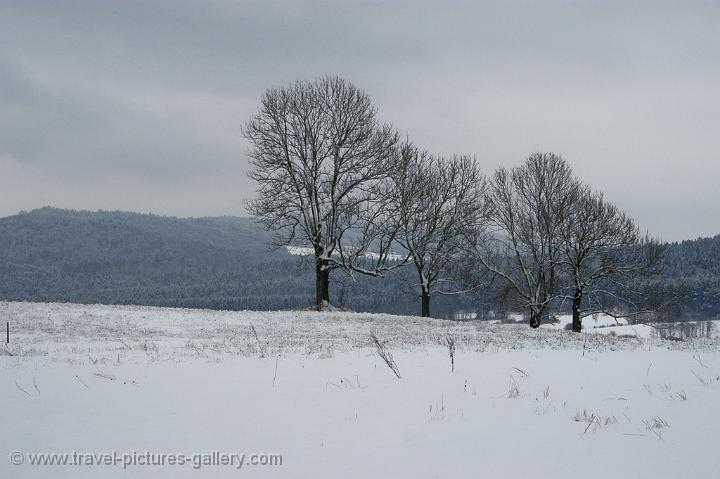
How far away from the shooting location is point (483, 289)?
40062 millimetres

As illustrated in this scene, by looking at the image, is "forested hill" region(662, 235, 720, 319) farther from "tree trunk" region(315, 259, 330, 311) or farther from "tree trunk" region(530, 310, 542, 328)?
"tree trunk" region(315, 259, 330, 311)

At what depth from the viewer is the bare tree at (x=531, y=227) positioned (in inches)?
1262

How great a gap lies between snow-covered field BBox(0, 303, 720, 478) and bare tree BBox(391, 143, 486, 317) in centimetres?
2011

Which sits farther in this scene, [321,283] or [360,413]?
[321,283]

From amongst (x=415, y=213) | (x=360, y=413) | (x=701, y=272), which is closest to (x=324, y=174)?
(x=415, y=213)

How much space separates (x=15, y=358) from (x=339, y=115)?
79.3 feet

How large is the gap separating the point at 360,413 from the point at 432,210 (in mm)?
27338

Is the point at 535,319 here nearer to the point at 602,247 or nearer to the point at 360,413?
the point at 602,247

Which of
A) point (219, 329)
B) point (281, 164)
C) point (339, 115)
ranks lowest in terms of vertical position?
point (219, 329)

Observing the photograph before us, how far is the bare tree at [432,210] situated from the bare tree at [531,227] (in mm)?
1513

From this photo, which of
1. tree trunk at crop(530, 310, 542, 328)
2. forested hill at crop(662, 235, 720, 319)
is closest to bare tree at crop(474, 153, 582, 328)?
tree trunk at crop(530, 310, 542, 328)

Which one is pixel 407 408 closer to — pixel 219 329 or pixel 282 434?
pixel 282 434

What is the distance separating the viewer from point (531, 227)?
32406mm

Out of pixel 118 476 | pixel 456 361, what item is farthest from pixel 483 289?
pixel 118 476
